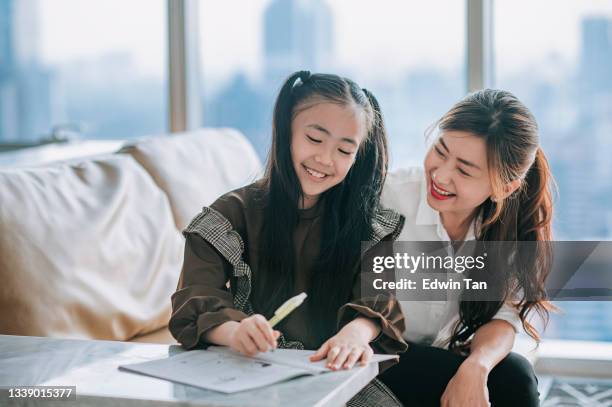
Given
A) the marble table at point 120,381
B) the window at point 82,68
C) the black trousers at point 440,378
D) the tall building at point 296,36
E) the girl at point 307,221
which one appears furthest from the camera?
the window at point 82,68

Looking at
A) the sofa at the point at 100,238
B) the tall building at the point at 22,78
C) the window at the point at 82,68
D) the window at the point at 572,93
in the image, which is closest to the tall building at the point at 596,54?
the window at the point at 572,93

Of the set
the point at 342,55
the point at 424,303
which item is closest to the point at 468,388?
the point at 424,303

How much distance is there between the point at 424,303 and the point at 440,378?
0.21 m

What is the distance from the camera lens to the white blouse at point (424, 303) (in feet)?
5.73

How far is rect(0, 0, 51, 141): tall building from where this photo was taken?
3242 millimetres

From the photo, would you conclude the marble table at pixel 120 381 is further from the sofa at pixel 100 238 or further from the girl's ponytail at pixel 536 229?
the girl's ponytail at pixel 536 229

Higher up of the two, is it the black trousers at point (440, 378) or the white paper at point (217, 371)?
the white paper at point (217, 371)

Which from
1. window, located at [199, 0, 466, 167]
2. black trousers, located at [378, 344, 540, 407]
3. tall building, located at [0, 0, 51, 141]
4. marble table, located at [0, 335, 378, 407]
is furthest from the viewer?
tall building, located at [0, 0, 51, 141]

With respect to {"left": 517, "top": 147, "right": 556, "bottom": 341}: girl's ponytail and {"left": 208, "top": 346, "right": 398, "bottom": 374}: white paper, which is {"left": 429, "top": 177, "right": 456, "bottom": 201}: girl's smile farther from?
{"left": 208, "top": 346, "right": 398, "bottom": 374}: white paper

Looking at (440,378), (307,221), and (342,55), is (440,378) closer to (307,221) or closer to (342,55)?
(307,221)

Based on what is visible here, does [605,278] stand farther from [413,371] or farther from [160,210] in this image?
[160,210]

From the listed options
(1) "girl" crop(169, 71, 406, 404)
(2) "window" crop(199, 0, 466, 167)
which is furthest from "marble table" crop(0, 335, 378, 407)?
(2) "window" crop(199, 0, 466, 167)

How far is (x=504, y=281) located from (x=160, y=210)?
0.89 metres

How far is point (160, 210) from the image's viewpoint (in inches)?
84.3
